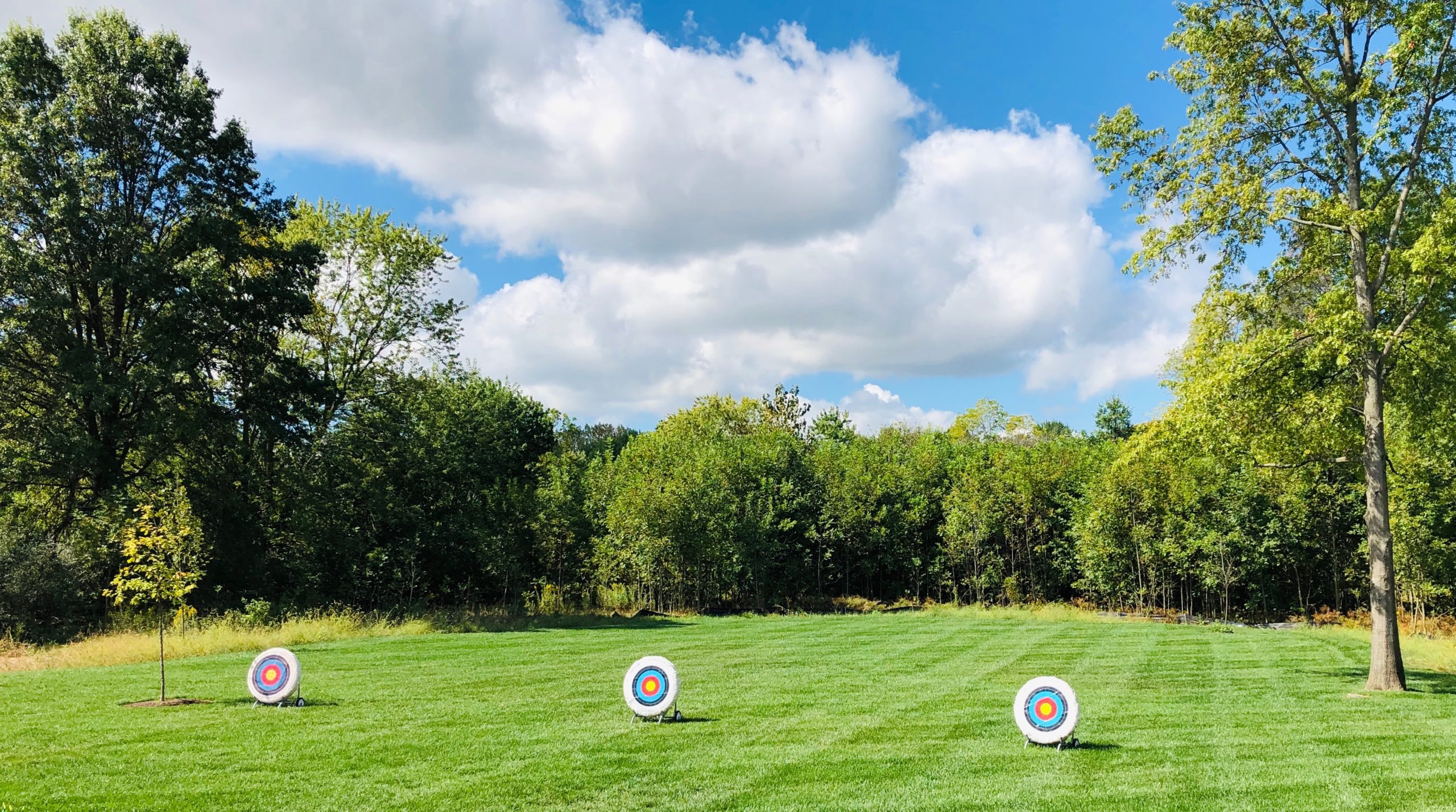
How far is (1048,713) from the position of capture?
8.26 m

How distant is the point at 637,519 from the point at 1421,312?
77.1ft

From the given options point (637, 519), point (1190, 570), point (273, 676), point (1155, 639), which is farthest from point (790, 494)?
point (273, 676)

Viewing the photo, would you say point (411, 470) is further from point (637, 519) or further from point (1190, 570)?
point (1190, 570)

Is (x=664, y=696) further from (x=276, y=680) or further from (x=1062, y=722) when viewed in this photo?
(x=276, y=680)

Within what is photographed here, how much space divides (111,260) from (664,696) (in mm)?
21095

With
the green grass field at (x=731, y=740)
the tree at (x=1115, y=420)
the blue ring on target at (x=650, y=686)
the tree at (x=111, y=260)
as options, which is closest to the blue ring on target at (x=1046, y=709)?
the green grass field at (x=731, y=740)

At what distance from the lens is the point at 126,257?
22.0 metres

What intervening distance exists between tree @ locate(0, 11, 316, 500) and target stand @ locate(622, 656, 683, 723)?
1777cm

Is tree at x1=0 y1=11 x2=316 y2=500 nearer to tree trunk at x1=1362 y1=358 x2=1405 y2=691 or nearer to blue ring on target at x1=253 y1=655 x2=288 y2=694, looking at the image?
blue ring on target at x1=253 y1=655 x2=288 y2=694

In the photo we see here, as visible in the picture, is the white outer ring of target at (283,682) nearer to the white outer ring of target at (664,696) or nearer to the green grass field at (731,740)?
the green grass field at (731,740)

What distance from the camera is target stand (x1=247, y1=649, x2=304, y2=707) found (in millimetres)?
10102

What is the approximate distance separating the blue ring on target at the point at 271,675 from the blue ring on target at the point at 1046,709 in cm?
869

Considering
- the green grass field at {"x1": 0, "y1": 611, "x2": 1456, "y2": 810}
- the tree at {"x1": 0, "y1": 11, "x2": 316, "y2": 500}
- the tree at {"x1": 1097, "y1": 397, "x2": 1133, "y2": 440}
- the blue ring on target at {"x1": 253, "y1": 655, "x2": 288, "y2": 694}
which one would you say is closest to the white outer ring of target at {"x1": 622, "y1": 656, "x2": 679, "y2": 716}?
the green grass field at {"x1": 0, "y1": 611, "x2": 1456, "y2": 810}

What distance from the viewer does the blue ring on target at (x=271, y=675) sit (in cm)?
1018
